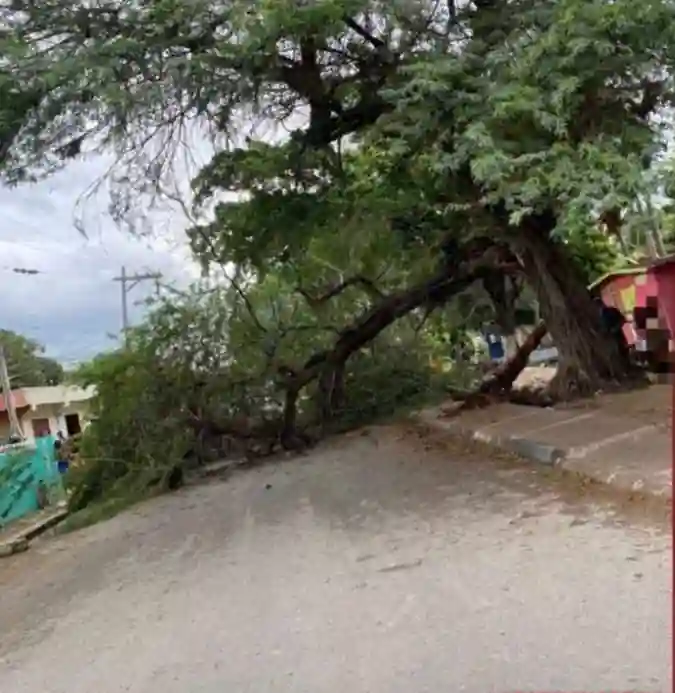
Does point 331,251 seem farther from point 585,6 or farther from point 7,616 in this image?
point 7,616

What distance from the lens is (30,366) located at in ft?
150

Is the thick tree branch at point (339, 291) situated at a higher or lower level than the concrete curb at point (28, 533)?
higher

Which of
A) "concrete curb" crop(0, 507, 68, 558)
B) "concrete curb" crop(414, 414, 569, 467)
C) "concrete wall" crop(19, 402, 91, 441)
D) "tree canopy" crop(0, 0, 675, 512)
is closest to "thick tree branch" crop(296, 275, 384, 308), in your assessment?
"tree canopy" crop(0, 0, 675, 512)

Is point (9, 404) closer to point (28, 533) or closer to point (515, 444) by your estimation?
point (28, 533)

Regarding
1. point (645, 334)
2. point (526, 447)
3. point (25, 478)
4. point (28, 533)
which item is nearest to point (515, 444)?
point (526, 447)

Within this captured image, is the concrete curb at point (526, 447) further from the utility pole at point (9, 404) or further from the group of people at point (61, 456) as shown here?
the utility pole at point (9, 404)

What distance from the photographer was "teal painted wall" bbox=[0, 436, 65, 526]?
1566 cm

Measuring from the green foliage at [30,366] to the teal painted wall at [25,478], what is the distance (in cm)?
2641

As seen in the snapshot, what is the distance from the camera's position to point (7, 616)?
6832mm

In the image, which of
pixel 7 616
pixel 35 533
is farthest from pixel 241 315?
pixel 7 616

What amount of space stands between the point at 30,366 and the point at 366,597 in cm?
4316

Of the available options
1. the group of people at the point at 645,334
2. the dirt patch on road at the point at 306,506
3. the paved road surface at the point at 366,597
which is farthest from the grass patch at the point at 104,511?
the group of people at the point at 645,334

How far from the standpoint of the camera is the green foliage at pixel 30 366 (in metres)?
43.8

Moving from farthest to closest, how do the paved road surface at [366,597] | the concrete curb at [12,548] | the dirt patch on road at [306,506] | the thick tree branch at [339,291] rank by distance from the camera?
the thick tree branch at [339,291]
the concrete curb at [12,548]
the dirt patch on road at [306,506]
the paved road surface at [366,597]
